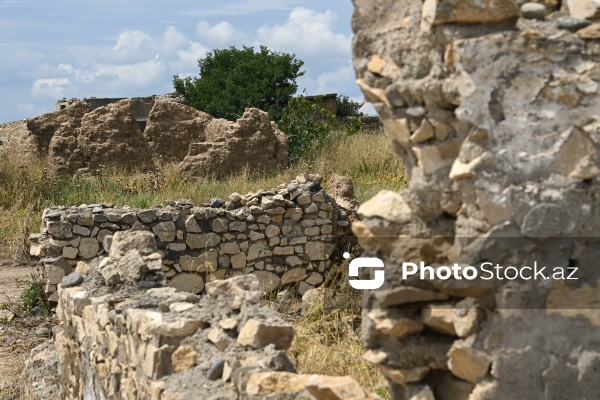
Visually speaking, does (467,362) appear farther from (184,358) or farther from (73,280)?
(73,280)

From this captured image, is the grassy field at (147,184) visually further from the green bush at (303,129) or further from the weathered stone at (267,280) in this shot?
the weathered stone at (267,280)

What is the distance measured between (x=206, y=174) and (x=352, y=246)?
4270 mm

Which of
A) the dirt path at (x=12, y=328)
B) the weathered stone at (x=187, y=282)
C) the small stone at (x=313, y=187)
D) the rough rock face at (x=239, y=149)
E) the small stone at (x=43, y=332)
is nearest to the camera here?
the dirt path at (x=12, y=328)

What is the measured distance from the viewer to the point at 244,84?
23516 millimetres

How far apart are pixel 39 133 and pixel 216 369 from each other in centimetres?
1462

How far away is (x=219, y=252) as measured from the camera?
1020 centimetres

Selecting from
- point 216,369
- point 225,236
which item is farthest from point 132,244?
point 225,236

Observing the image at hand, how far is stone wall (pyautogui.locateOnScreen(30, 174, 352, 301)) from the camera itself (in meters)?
9.70

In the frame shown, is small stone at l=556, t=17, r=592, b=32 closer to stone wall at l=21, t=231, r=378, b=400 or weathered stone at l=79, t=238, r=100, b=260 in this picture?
stone wall at l=21, t=231, r=378, b=400

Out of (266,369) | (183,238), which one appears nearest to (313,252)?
(183,238)

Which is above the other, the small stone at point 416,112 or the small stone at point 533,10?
the small stone at point 533,10

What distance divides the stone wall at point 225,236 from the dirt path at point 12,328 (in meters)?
0.54

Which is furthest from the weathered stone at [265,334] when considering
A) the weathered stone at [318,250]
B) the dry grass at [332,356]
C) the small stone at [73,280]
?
the weathered stone at [318,250]

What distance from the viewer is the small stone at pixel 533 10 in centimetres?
263
